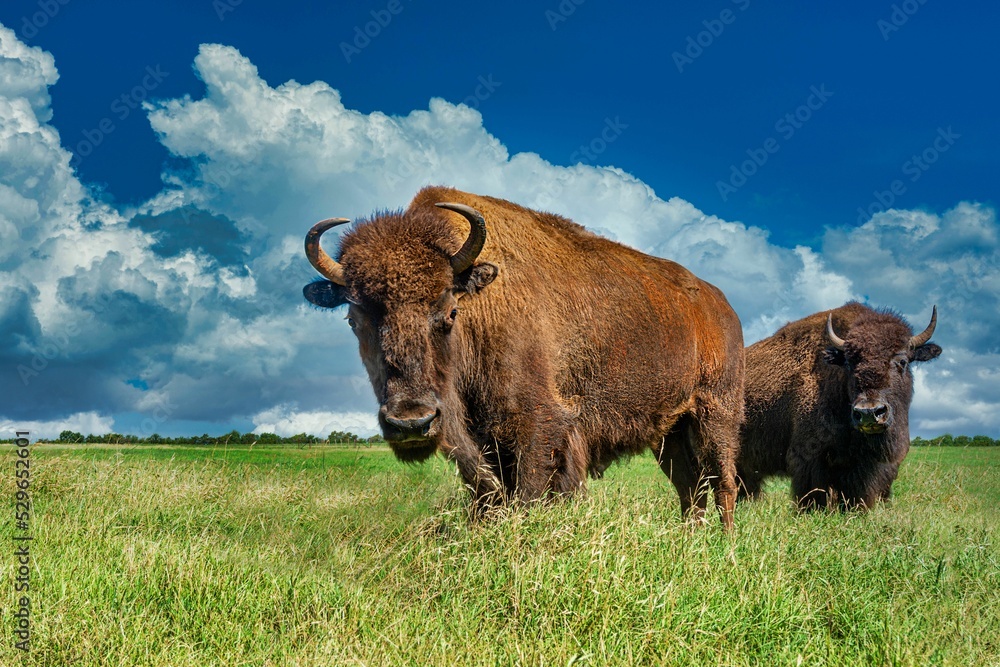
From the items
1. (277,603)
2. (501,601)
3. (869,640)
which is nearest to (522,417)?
(501,601)

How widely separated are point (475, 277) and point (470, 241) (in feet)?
0.98

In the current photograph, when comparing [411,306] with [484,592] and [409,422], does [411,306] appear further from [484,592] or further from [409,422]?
[484,592]

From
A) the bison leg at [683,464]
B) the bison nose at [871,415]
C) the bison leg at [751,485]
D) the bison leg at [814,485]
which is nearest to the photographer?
the bison leg at [683,464]

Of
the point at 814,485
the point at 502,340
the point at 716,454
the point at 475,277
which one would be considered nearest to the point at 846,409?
the point at 814,485

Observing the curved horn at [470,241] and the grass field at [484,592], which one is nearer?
the grass field at [484,592]

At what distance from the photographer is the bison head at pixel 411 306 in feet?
19.3

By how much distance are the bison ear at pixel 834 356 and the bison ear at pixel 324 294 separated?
24.4 ft

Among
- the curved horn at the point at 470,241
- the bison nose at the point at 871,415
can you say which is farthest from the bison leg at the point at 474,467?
the bison nose at the point at 871,415

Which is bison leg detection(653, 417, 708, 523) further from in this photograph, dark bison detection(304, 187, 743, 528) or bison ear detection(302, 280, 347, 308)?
bison ear detection(302, 280, 347, 308)

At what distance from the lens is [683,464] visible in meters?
9.07

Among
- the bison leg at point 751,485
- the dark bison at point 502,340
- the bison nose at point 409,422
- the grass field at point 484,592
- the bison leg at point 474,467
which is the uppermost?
the dark bison at point 502,340

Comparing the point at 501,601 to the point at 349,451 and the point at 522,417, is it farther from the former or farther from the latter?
the point at 349,451

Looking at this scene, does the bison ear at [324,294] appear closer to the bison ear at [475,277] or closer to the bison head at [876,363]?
the bison ear at [475,277]

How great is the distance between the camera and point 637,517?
583cm
